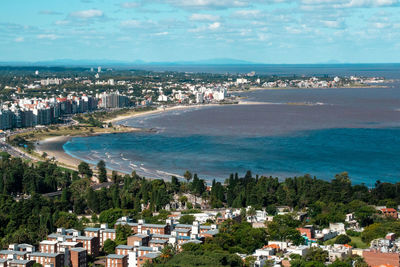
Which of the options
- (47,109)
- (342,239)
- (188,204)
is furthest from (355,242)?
(47,109)

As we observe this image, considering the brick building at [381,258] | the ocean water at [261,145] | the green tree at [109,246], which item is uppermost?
the brick building at [381,258]

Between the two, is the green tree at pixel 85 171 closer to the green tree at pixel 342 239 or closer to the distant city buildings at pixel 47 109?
the green tree at pixel 342 239

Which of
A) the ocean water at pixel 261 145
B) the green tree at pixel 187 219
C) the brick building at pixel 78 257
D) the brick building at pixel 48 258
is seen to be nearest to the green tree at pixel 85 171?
the ocean water at pixel 261 145

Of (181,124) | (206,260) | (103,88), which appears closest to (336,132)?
(181,124)

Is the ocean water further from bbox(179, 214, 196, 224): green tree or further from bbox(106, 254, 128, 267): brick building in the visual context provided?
bbox(106, 254, 128, 267): brick building

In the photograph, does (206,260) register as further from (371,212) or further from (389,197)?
(389,197)

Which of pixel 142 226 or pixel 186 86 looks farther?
pixel 186 86

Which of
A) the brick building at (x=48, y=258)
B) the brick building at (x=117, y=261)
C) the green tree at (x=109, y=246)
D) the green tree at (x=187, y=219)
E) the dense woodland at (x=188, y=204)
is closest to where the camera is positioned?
the brick building at (x=48, y=258)
